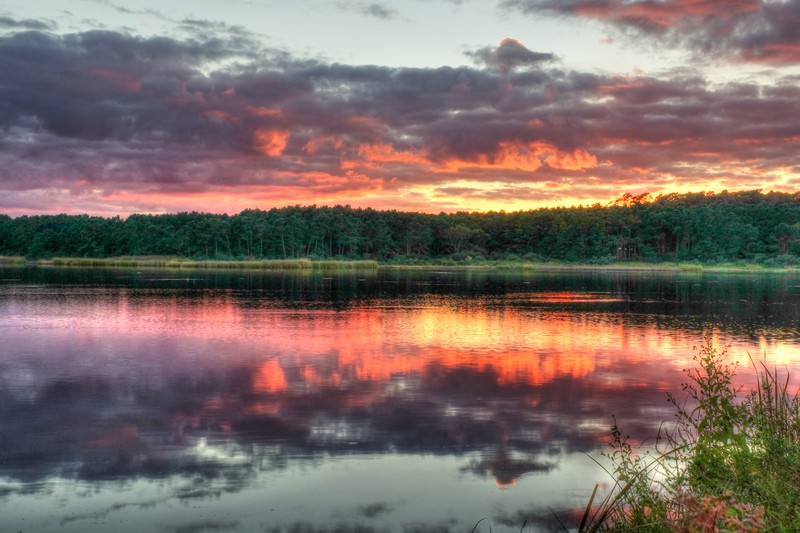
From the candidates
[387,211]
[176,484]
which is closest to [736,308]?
[176,484]

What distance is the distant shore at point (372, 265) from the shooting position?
4259 inches

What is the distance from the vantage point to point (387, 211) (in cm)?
15800

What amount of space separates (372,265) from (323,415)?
104m

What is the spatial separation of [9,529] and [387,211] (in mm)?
151163

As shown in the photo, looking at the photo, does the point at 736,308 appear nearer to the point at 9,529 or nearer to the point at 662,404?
the point at 662,404

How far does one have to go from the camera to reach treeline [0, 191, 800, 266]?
130 metres

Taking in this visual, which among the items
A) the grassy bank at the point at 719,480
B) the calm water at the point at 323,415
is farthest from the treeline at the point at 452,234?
the grassy bank at the point at 719,480

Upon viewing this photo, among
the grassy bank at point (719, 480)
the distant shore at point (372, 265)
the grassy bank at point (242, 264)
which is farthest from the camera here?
the distant shore at point (372, 265)

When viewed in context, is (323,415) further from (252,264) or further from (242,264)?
(242,264)

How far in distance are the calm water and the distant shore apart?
78.3 metres

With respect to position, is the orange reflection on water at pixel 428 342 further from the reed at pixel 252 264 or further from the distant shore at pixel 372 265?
the distant shore at pixel 372 265

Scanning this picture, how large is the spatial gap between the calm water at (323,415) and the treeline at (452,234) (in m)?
110

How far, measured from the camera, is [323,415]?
43.0ft

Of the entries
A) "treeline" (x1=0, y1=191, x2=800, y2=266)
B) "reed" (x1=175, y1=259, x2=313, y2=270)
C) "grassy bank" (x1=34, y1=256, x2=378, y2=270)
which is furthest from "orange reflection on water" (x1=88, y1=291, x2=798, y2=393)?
"treeline" (x1=0, y1=191, x2=800, y2=266)
